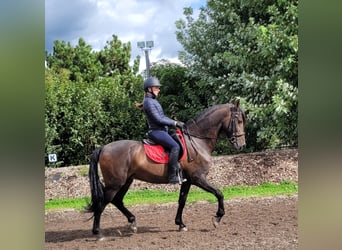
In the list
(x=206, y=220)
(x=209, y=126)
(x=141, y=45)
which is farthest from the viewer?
(x=141, y=45)

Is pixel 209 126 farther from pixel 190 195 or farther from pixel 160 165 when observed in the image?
pixel 190 195

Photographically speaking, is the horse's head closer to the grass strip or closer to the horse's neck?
the horse's neck

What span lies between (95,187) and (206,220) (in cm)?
206

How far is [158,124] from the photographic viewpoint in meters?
5.42

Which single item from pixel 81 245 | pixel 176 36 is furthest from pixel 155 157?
pixel 176 36

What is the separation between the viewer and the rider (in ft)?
17.5

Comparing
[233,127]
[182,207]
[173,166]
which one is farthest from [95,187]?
[233,127]

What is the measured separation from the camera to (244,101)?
9.27 m

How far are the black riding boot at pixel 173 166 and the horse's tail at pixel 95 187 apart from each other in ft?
3.02

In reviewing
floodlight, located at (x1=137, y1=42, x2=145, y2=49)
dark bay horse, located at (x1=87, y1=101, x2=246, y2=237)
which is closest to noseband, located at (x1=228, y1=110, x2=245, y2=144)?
dark bay horse, located at (x1=87, y1=101, x2=246, y2=237)

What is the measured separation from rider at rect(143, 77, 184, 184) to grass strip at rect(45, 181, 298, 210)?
297cm

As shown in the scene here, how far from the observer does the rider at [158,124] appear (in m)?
5.33
